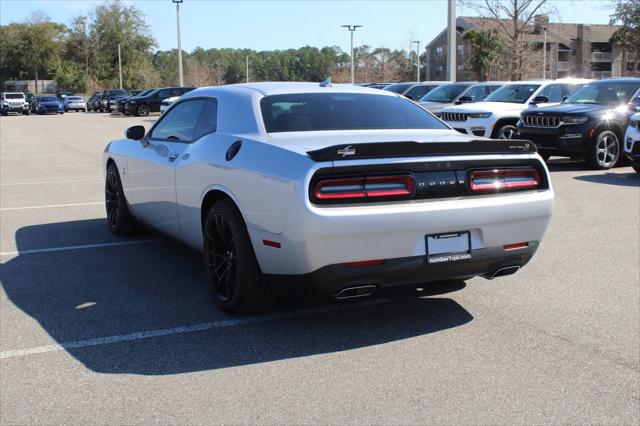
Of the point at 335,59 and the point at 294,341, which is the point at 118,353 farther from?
the point at 335,59

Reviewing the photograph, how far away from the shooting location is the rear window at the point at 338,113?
518 centimetres

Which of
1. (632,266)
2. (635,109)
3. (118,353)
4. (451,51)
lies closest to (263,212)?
(118,353)

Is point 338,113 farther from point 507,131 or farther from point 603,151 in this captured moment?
point 507,131

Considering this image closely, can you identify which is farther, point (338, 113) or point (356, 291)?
point (338, 113)

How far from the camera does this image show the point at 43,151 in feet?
66.2

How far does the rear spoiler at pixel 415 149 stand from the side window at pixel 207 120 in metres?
1.57

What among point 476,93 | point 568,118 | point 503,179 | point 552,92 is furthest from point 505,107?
point 503,179

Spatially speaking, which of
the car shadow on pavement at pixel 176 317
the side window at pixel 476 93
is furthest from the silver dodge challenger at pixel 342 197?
the side window at pixel 476 93

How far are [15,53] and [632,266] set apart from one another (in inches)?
3669

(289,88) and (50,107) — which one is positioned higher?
(50,107)

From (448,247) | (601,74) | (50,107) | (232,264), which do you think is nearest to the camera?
(448,247)

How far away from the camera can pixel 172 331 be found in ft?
15.4

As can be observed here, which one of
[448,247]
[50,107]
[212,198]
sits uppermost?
[50,107]

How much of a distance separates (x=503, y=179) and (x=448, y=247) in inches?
25.1
